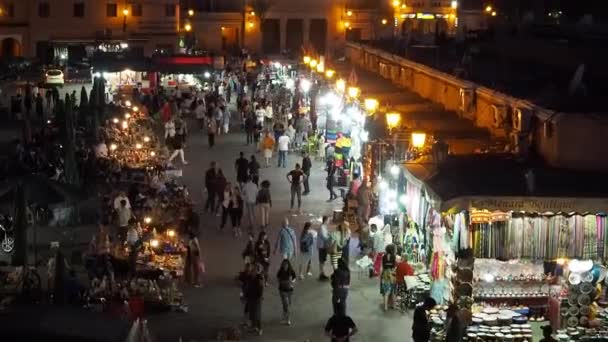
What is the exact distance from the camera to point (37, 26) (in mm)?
71750

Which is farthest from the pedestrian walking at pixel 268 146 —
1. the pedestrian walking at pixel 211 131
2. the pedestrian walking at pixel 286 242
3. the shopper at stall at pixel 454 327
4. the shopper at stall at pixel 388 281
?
the shopper at stall at pixel 454 327

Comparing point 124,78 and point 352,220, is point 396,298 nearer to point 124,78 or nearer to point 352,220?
point 352,220

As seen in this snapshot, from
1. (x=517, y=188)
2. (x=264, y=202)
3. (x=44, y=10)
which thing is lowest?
(x=264, y=202)

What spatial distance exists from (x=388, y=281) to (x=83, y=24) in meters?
57.5

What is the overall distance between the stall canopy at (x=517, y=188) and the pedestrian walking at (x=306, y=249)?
3.18m

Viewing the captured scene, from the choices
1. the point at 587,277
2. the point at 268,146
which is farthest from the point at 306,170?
the point at 587,277

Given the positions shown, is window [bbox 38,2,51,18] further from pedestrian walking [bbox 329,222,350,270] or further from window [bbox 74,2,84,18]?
pedestrian walking [bbox 329,222,350,270]

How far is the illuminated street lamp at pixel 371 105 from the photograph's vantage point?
28094 millimetres

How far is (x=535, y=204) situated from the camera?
51.9 feet

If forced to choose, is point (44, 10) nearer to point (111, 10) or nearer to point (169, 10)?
point (111, 10)

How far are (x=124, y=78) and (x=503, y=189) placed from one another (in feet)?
132

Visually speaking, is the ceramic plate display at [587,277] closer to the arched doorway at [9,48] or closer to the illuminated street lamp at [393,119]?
the illuminated street lamp at [393,119]

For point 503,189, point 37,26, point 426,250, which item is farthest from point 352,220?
point 37,26

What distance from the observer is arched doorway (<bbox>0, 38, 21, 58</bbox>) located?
73438mm
